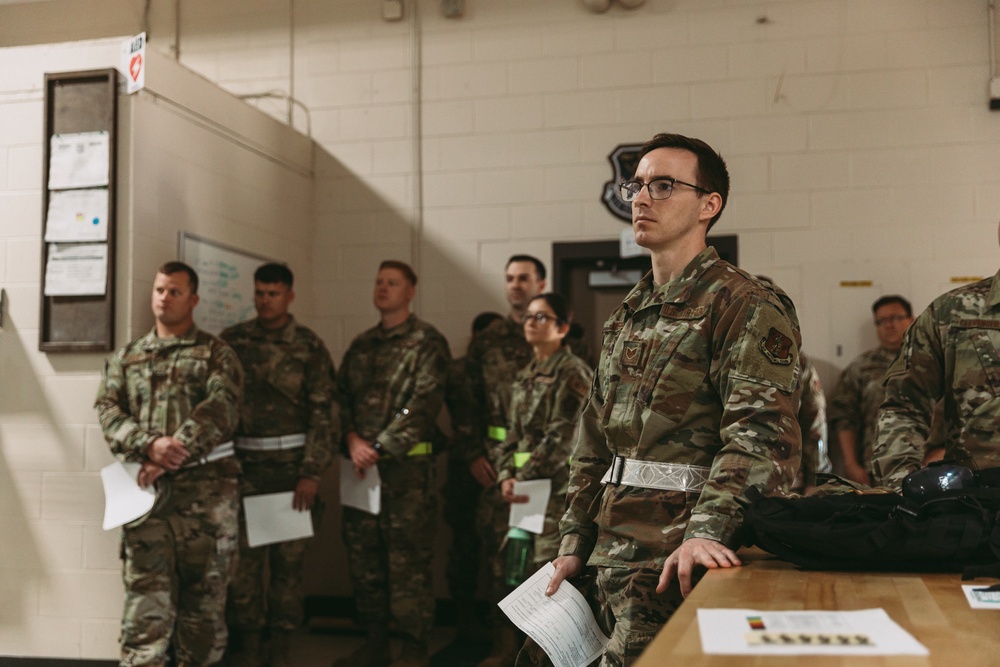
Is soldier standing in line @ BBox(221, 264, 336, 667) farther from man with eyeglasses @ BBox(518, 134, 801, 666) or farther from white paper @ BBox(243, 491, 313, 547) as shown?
man with eyeglasses @ BBox(518, 134, 801, 666)

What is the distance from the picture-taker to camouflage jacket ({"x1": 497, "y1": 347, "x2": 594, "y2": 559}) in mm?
3963

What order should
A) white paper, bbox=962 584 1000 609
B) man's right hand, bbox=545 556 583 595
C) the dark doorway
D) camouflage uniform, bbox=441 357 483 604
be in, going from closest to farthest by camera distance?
white paper, bbox=962 584 1000 609 < man's right hand, bbox=545 556 583 595 < camouflage uniform, bbox=441 357 483 604 < the dark doorway

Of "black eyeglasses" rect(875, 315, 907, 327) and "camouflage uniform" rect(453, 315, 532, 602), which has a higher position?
"black eyeglasses" rect(875, 315, 907, 327)

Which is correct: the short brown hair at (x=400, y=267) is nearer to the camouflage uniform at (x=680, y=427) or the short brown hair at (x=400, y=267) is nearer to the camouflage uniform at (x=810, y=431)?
the camouflage uniform at (x=810, y=431)

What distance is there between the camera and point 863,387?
473 cm

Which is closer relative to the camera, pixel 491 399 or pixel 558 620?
pixel 558 620

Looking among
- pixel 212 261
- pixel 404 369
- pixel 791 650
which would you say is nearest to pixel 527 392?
pixel 404 369

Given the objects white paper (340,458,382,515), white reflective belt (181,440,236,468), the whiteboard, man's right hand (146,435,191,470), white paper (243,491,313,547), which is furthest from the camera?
the whiteboard

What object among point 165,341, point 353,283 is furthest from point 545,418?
point 353,283

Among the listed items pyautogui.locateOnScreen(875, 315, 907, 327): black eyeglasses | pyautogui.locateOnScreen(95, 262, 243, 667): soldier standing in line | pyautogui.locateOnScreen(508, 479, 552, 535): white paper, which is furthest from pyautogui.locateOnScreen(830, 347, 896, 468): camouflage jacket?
pyautogui.locateOnScreen(95, 262, 243, 667): soldier standing in line

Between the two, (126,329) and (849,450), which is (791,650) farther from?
(849,450)

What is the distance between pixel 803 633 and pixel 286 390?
11.6ft

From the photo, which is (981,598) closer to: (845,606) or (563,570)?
(845,606)

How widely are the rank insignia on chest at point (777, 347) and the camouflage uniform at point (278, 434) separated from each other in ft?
9.20
